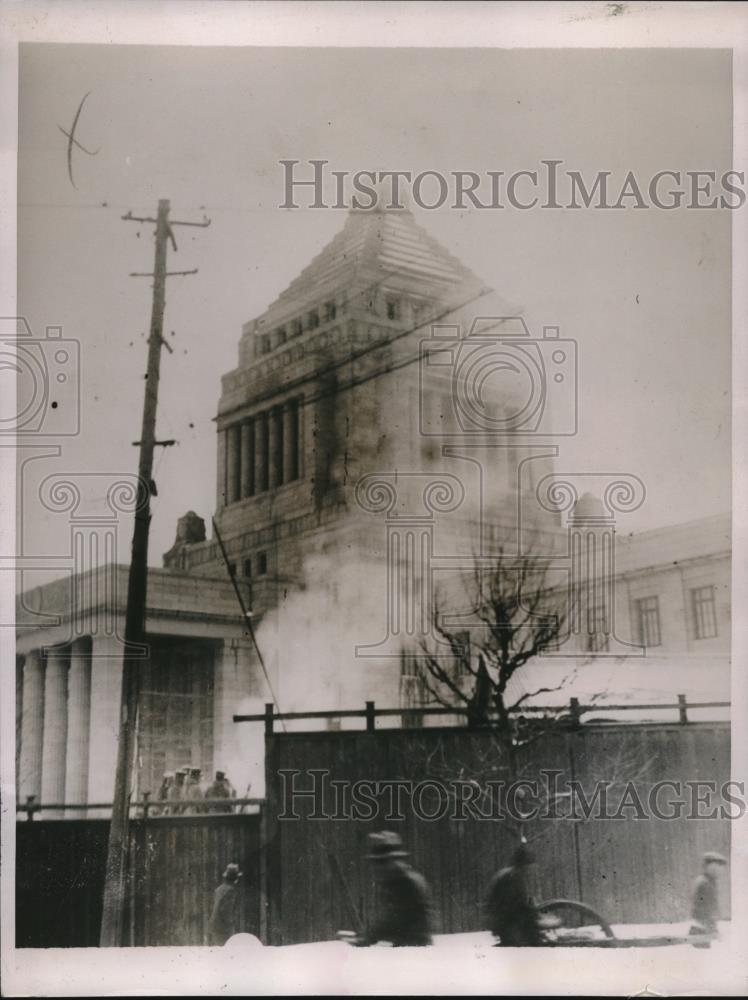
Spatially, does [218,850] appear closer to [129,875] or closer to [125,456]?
[129,875]

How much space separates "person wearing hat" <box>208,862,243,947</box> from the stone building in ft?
0.88

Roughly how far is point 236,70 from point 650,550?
183 cm

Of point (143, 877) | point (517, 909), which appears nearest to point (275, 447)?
point (143, 877)

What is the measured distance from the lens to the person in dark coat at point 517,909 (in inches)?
120

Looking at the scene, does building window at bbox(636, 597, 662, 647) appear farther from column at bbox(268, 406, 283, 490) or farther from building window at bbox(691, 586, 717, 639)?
column at bbox(268, 406, 283, 490)

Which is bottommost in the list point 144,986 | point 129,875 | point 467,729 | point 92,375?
point 144,986

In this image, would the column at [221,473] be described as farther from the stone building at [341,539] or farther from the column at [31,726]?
the column at [31,726]

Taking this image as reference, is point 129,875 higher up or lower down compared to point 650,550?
lower down

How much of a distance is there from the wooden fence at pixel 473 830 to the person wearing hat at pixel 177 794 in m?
0.25

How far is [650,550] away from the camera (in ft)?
10.1

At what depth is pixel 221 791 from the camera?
3.05 m

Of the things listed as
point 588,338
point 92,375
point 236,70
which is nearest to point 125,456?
point 92,375

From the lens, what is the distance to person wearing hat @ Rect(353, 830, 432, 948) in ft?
9.98

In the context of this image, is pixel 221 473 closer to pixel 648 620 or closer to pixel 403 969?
pixel 648 620
